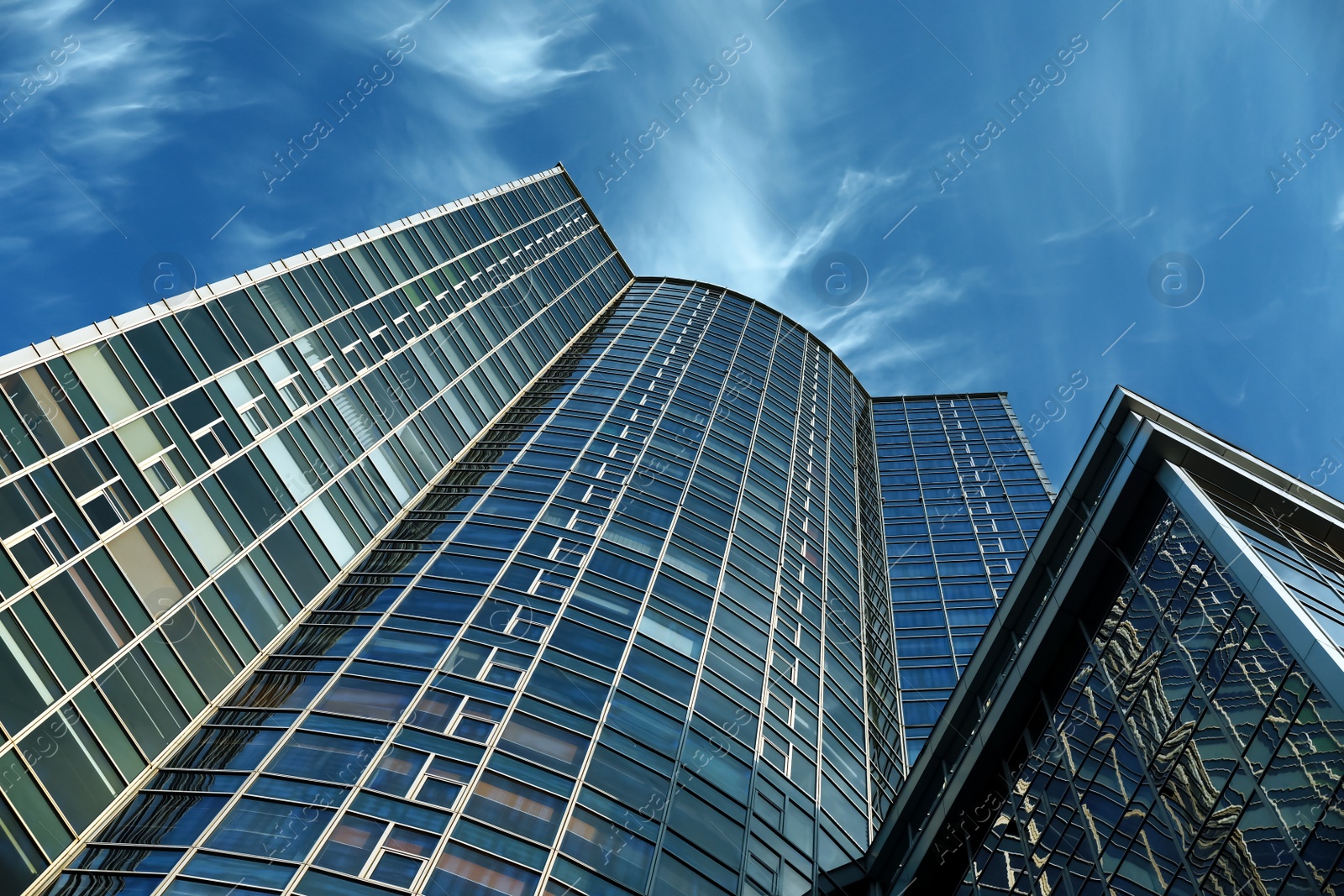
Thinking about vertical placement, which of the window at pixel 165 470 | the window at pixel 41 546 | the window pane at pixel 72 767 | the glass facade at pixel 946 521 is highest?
the window at pixel 165 470

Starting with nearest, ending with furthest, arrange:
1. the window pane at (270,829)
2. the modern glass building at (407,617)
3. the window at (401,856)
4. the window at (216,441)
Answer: the window at (401,856) → the window pane at (270,829) → the modern glass building at (407,617) → the window at (216,441)

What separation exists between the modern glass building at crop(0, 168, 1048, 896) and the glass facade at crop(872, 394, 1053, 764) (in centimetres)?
199

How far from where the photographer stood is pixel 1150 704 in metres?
18.3

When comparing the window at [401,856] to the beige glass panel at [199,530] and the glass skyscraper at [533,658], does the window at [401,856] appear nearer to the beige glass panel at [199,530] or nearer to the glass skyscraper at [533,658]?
the glass skyscraper at [533,658]

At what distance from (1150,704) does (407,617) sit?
18796mm

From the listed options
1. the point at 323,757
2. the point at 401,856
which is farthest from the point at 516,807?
the point at 323,757

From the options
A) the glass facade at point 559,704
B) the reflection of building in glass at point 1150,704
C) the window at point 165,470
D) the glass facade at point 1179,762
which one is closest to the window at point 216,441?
the window at point 165,470

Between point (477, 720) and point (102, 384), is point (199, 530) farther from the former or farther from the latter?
point (477, 720)

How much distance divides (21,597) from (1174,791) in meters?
21.9

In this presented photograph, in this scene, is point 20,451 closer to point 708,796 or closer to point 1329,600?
point 708,796

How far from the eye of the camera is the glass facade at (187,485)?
18812 mm

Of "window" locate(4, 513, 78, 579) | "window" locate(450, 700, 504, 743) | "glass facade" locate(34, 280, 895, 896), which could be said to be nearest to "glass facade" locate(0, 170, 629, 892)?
"window" locate(4, 513, 78, 579)

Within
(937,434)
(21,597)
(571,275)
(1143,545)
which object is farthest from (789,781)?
(937,434)

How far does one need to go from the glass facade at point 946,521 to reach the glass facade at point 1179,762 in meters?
20.9
